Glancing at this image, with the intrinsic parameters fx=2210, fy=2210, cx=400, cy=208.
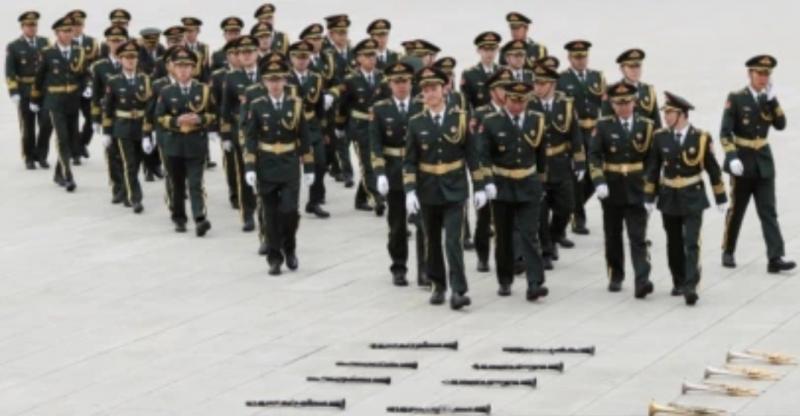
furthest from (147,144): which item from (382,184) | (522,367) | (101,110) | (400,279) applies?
(522,367)

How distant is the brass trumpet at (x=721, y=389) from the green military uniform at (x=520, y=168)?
3.42 metres

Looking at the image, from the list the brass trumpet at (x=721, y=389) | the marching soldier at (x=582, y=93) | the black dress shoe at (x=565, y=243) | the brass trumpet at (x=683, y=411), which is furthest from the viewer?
the marching soldier at (x=582, y=93)

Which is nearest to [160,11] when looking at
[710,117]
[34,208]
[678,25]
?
[678,25]

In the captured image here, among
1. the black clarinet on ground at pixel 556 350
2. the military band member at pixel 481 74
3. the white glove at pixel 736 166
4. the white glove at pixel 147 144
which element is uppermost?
the military band member at pixel 481 74

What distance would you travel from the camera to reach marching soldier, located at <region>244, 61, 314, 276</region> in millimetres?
20203

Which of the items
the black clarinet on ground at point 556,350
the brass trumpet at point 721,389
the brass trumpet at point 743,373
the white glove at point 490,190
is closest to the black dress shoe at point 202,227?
the white glove at point 490,190

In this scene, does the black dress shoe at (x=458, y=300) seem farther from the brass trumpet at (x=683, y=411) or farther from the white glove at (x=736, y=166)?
the brass trumpet at (x=683, y=411)

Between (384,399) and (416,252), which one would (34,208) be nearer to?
(416,252)

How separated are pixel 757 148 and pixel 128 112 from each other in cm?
714

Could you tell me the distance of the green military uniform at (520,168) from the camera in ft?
61.8

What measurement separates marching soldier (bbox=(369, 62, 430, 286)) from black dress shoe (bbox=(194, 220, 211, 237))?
2.99 m

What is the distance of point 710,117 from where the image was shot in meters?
29.1

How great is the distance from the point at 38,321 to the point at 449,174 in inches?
145

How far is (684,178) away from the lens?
18547 mm
